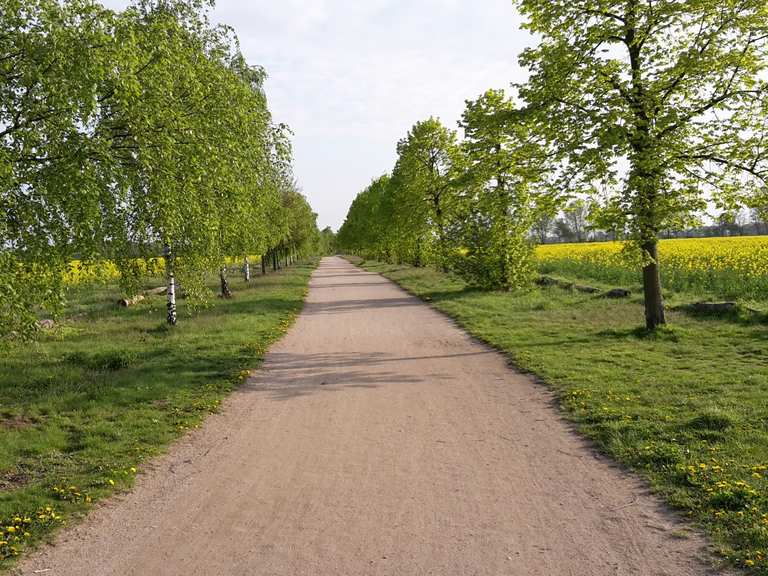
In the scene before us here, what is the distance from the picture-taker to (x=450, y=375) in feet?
36.3

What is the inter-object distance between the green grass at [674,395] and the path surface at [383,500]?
0.38m

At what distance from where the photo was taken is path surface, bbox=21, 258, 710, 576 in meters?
4.54

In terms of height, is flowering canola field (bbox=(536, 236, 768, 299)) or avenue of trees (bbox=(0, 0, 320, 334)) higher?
avenue of trees (bbox=(0, 0, 320, 334))

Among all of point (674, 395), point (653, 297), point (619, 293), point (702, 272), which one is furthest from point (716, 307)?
point (674, 395)

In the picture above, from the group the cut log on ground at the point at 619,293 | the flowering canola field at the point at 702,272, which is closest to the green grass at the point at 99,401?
the flowering canola field at the point at 702,272

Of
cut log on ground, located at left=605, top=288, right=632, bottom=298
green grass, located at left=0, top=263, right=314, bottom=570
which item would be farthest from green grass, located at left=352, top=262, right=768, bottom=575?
green grass, located at left=0, top=263, right=314, bottom=570

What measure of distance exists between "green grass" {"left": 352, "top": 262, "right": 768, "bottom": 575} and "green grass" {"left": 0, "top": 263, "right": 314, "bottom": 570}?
18.0ft

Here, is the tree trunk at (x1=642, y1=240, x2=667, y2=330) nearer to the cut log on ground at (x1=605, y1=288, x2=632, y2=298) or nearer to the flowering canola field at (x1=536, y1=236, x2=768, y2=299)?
the flowering canola field at (x1=536, y1=236, x2=768, y2=299)

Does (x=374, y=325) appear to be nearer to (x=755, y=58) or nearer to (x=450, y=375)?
(x=450, y=375)

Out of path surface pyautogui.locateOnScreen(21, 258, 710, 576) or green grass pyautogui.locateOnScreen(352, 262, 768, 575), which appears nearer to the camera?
path surface pyautogui.locateOnScreen(21, 258, 710, 576)

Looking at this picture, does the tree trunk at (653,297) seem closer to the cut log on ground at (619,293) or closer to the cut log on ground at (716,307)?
the cut log on ground at (716,307)

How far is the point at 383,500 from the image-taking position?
18.5 ft

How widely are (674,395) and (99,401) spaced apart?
29.1 feet

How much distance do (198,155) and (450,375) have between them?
5766mm
